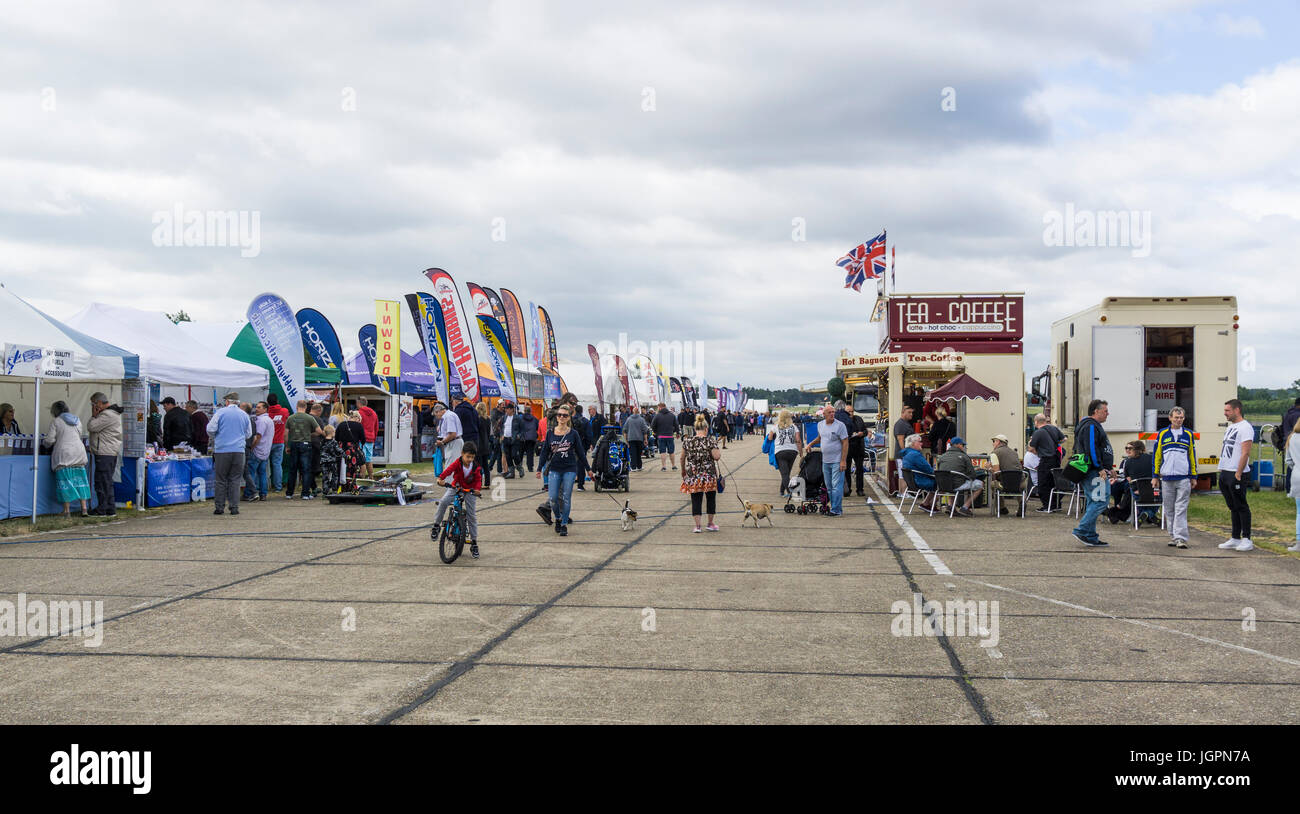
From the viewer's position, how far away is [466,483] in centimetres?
1059

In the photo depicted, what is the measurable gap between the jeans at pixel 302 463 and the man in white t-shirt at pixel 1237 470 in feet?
49.4

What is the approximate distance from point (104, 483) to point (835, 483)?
37.0 ft

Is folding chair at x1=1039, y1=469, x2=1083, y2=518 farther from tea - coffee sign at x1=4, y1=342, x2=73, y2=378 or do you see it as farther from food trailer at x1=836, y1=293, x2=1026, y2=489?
tea - coffee sign at x1=4, y1=342, x2=73, y2=378

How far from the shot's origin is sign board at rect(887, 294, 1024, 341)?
20.4m

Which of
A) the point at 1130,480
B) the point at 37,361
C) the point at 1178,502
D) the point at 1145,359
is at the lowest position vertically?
the point at 1178,502

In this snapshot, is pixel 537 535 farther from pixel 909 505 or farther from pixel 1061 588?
pixel 909 505

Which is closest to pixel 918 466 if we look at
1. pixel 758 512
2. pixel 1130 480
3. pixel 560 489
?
pixel 1130 480

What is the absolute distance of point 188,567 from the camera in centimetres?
1008

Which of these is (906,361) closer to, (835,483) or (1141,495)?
(835,483)

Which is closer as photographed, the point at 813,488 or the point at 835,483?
the point at 835,483

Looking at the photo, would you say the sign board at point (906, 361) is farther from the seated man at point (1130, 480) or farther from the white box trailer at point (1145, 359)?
the seated man at point (1130, 480)
